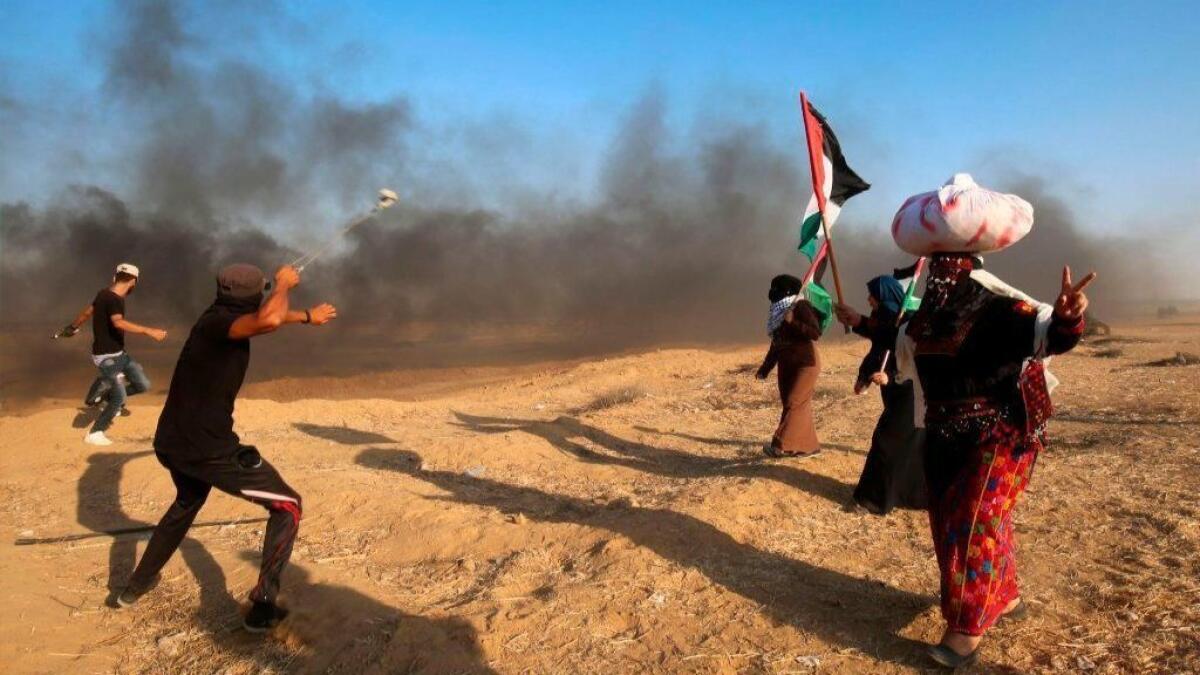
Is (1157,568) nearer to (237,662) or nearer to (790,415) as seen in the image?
(790,415)

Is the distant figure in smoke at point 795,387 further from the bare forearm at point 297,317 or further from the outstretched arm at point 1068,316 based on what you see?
the bare forearm at point 297,317

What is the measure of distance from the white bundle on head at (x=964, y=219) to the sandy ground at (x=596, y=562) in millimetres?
1727

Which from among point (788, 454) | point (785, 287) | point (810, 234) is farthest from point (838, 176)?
point (788, 454)

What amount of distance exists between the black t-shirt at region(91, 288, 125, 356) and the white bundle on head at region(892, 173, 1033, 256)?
7689mm

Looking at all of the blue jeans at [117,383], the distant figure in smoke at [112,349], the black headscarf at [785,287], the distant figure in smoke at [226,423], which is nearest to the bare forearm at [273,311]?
the distant figure in smoke at [226,423]

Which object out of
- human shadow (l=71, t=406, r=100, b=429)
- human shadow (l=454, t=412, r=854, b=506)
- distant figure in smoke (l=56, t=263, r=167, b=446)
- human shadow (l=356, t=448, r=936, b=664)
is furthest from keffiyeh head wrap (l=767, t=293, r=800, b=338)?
human shadow (l=71, t=406, r=100, b=429)

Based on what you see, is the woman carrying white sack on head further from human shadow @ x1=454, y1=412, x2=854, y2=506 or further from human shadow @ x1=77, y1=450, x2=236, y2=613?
human shadow @ x1=77, y1=450, x2=236, y2=613

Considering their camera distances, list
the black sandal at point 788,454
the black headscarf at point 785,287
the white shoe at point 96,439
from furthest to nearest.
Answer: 1. the white shoe at point 96,439
2. the black headscarf at point 785,287
3. the black sandal at point 788,454

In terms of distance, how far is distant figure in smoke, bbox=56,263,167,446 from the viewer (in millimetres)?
7836

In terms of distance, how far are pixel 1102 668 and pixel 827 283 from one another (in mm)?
30586

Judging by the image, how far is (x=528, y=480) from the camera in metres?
6.94

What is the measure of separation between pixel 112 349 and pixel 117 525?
2.69 metres

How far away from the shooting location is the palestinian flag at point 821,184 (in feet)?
16.9

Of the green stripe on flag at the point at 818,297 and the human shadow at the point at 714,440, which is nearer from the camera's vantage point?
the green stripe on flag at the point at 818,297
